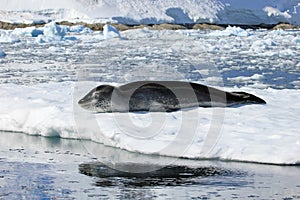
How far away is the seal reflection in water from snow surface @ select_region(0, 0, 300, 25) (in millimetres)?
34631

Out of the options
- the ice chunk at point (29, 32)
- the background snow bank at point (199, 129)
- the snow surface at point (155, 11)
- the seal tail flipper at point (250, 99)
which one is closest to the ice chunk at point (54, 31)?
the ice chunk at point (29, 32)

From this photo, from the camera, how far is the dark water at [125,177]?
3252mm

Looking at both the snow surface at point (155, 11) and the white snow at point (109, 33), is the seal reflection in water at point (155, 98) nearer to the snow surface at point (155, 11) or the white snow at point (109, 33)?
the white snow at point (109, 33)

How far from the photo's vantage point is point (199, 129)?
4688mm

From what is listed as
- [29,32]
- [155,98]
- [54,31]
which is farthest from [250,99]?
[29,32]

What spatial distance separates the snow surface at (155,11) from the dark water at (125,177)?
118ft

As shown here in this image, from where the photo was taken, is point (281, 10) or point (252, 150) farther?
point (281, 10)

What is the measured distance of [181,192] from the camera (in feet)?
10.8

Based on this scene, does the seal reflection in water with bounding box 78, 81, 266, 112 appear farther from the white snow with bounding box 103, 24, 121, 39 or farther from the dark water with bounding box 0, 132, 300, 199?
the white snow with bounding box 103, 24, 121, 39

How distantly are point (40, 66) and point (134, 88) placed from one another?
26.7ft

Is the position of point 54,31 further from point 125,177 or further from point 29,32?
point 125,177

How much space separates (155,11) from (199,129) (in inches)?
1563

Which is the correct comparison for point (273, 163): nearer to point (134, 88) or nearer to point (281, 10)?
point (134, 88)

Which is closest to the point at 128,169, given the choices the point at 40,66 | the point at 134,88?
the point at 134,88
